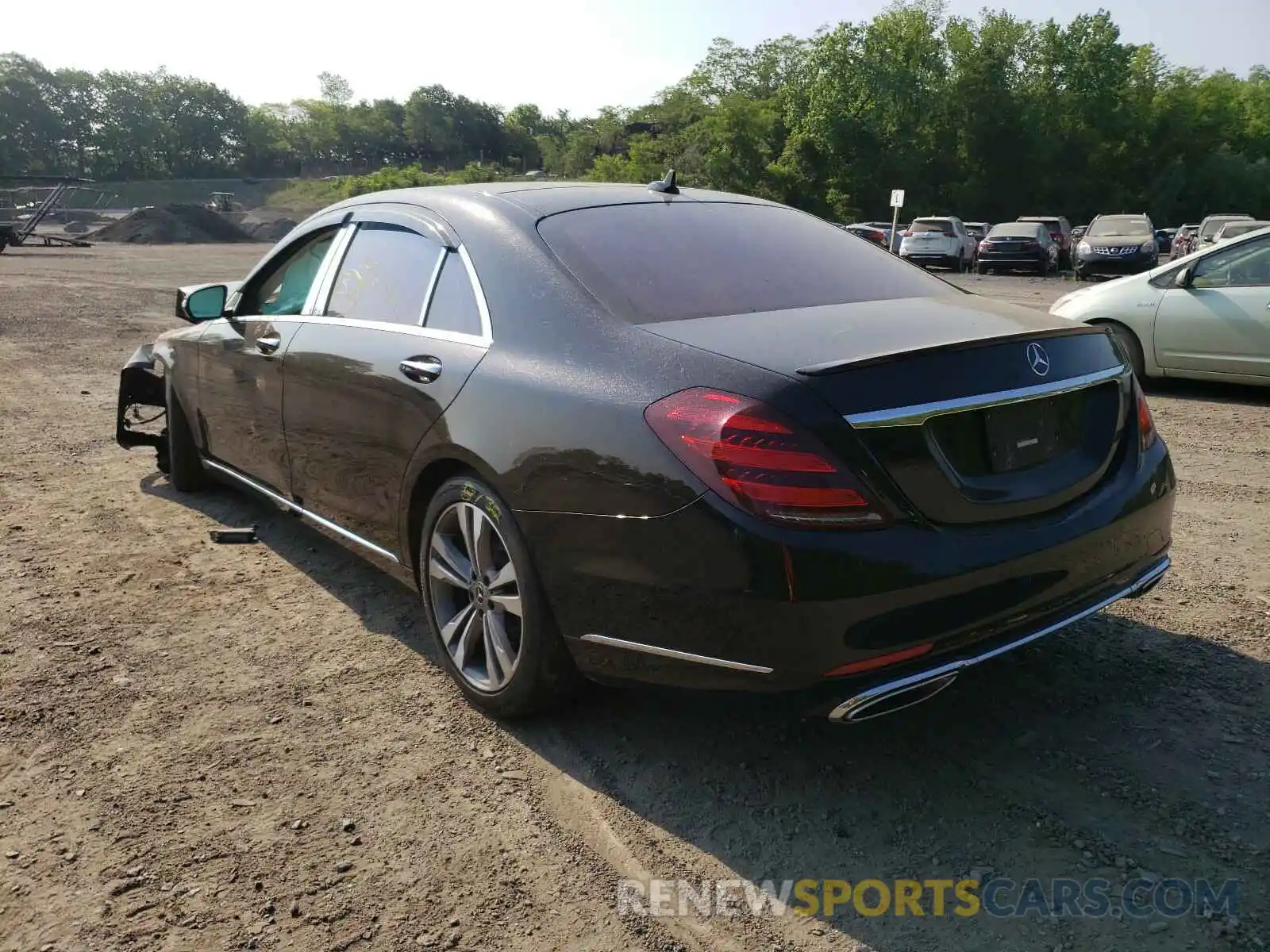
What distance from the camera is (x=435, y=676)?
3469mm

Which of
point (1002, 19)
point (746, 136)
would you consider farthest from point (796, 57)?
point (746, 136)

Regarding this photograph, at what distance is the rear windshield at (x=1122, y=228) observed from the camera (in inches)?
1083

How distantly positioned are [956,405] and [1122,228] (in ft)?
95.5

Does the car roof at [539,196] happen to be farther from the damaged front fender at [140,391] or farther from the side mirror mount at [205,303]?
the damaged front fender at [140,391]

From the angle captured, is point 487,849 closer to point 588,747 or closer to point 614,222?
point 588,747

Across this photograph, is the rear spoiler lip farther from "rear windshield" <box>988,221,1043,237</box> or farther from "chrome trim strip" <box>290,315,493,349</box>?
"rear windshield" <box>988,221,1043,237</box>

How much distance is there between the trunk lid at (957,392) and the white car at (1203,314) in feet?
18.2

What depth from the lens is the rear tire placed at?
5.39 m

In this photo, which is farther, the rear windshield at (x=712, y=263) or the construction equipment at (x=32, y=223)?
the construction equipment at (x=32, y=223)

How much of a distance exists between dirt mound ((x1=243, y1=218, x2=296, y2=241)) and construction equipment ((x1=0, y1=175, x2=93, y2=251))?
557 inches

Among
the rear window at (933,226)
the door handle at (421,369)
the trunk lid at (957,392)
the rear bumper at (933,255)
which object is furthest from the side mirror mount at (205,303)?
the rear window at (933,226)

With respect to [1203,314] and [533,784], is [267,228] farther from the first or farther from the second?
[533,784]

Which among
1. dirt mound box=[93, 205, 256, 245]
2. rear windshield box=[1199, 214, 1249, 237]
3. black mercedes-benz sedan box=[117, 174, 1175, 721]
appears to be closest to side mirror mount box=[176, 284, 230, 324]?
black mercedes-benz sedan box=[117, 174, 1175, 721]

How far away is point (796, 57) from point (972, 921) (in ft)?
274
